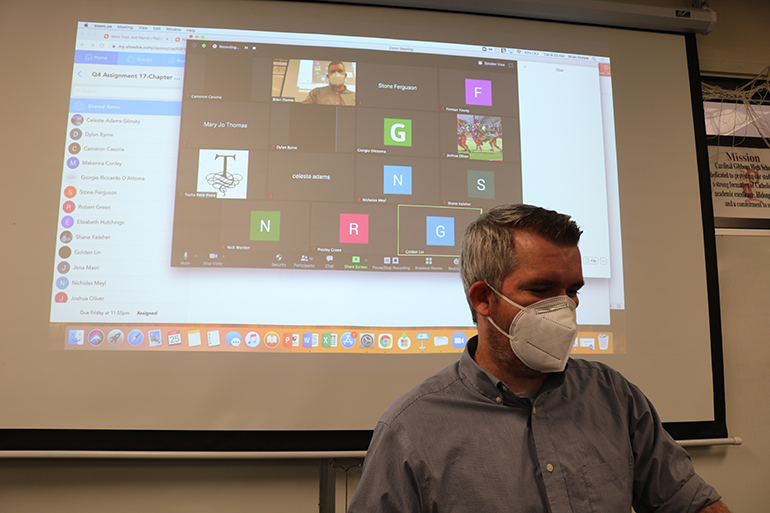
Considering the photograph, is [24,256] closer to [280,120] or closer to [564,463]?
[280,120]

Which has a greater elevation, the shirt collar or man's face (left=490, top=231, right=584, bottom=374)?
man's face (left=490, top=231, right=584, bottom=374)

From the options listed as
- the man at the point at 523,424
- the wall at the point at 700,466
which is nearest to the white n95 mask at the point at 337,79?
the man at the point at 523,424

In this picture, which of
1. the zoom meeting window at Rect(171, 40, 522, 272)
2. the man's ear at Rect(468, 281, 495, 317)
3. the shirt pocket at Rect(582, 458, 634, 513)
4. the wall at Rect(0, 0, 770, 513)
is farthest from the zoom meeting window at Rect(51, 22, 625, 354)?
the shirt pocket at Rect(582, 458, 634, 513)

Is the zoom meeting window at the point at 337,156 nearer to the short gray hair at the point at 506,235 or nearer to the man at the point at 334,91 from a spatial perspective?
the man at the point at 334,91

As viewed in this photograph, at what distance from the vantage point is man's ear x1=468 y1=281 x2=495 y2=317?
1.07 m

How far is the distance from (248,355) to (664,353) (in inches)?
67.6

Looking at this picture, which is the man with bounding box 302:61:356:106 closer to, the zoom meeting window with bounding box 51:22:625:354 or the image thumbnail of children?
the zoom meeting window with bounding box 51:22:625:354

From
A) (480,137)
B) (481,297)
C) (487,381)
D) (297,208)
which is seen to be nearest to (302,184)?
(297,208)

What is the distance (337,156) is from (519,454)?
1.29 m

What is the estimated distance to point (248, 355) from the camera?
1674 millimetres

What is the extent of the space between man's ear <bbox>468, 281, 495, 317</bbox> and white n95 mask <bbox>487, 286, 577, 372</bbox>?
0.06 metres

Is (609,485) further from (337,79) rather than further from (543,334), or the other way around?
(337,79)

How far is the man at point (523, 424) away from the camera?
0.94 meters

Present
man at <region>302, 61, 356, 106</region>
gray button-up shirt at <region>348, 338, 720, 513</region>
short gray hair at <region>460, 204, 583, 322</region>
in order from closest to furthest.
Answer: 1. gray button-up shirt at <region>348, 338, 720, 513</region>
2. short gray hair at <region>460, 204, 583, 322</region>
3. man at <region>302, 61, 356, 106</region>
